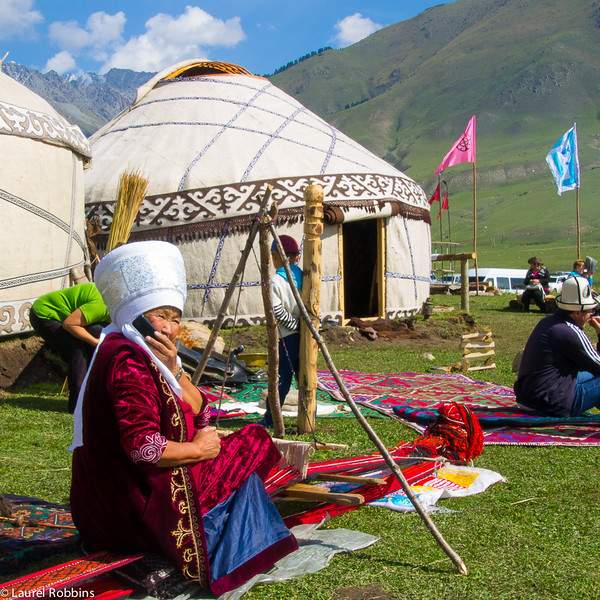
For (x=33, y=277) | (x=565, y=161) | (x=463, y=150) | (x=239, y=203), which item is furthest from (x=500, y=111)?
(x=33, y=277)

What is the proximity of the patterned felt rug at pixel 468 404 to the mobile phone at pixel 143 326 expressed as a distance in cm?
Answer: 227

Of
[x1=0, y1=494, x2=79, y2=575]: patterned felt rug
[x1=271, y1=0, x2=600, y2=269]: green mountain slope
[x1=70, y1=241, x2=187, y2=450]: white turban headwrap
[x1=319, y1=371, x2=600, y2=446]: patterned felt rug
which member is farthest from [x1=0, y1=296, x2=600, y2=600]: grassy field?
[x1=271, y1=0, x2=600, y2=269]: green mountain slope

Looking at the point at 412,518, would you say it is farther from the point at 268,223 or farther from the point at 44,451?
the point at 44,451

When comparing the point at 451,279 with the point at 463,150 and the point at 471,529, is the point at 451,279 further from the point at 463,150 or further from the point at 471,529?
the point at 471,529

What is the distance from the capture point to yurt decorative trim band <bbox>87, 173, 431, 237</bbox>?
927 centimetres

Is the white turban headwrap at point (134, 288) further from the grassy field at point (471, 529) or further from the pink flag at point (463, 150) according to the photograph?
the pink flag at point (463, 150)

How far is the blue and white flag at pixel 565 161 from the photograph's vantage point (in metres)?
15.8

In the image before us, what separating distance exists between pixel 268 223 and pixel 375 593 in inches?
80.9

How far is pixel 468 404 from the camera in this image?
5223 millimetres

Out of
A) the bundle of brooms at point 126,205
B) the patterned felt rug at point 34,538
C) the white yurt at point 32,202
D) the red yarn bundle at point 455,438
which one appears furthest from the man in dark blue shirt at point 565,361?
the bundle of brooms at point 126,205

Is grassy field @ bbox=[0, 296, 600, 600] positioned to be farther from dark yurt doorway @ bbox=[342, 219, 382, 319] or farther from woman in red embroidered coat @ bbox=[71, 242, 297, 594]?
dark yurt doorway @ bbox=[342, 219, 382, 319]

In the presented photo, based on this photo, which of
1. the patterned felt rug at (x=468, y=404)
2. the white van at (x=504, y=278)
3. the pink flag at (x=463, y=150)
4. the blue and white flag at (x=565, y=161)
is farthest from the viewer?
the white van at (x=504, y=278)

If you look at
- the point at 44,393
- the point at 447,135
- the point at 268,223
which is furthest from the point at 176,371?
the point at 447,135

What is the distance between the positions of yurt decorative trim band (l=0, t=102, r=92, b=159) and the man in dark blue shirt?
4461 mm
